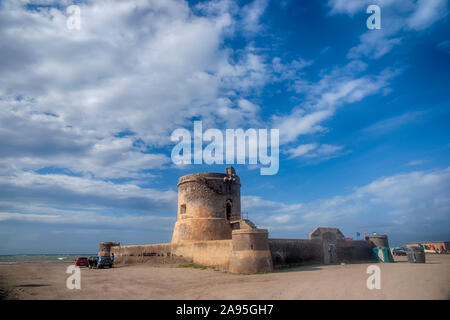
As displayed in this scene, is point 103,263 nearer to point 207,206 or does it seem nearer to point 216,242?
point 207,206

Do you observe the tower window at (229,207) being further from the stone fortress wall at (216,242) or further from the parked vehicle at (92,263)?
the parked vehicle at (92,263)

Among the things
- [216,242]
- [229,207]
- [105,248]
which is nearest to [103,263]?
[105,248]

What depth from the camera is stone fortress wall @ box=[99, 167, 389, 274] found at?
1727 centimetres

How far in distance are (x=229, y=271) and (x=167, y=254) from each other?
752 cm

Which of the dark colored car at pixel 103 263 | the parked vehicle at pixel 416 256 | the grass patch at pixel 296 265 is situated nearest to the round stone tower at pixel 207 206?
the dark colored car at pixel 103 263

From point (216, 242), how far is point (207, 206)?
5598 millimetres

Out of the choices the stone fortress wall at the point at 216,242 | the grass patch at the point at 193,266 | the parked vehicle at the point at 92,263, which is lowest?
the parked vehicle at the point at 92,263

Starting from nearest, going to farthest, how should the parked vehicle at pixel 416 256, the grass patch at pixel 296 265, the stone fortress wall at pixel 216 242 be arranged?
the grass patch at pixel 296 265, the stone fortress wall at pixel 216 242, the parked vehicle at pixel 416 256

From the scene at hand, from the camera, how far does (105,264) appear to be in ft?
73.1

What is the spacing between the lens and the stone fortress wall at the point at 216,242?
1727 centimetres

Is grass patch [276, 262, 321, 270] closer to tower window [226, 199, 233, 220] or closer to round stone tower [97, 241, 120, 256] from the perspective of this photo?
tower window [226, 199, 233, 220]

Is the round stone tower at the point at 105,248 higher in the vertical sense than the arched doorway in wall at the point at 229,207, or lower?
lower

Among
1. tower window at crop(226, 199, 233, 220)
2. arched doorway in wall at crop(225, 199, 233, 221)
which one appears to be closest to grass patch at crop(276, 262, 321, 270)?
arched doorway in wall at crop(225, 199, 233, 221)

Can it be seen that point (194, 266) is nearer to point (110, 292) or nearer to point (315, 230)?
point (110, 292)
